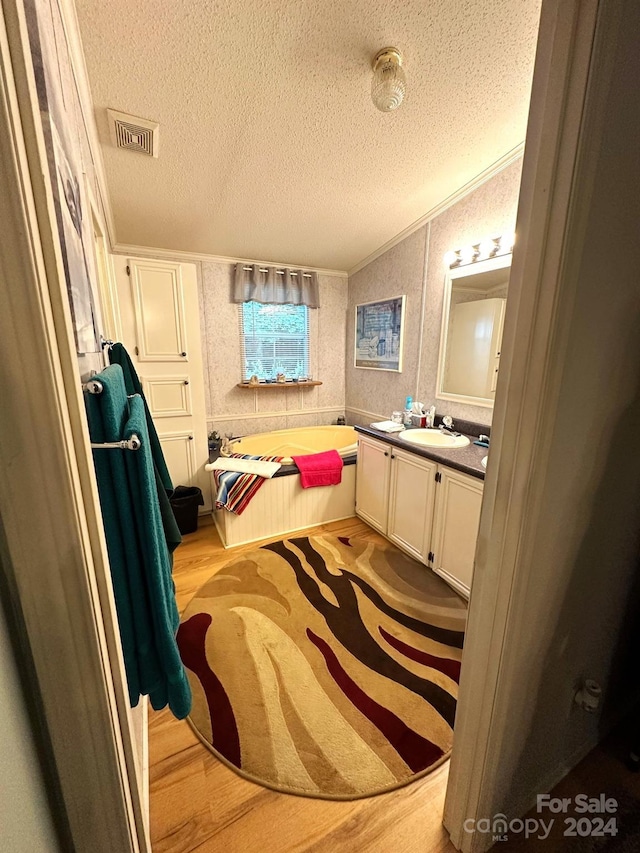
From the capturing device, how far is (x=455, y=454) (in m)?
2.03

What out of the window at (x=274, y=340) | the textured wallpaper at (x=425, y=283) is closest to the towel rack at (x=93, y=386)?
the textured wallpaper at (x=425, y=283)

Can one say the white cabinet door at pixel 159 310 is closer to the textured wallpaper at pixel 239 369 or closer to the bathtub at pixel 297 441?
the textured wallpaper at pixel 239 369

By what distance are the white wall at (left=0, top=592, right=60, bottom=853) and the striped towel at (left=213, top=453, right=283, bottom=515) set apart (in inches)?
73.5

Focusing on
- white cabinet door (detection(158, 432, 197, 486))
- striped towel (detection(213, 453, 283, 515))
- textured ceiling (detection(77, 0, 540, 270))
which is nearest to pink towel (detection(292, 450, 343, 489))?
striped towel (detection(213, 453, 283, 515))

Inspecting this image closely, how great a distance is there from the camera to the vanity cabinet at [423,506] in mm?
1899

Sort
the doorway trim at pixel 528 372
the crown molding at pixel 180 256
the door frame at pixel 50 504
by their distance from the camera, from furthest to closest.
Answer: the crown molding at pixel 180 256
the doorway trim at pixel 528 372
the door frame at pixel 50 504

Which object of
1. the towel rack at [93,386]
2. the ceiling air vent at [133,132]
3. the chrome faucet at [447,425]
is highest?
the ceiling air vent at [133,132]

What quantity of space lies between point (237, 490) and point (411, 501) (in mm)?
1240

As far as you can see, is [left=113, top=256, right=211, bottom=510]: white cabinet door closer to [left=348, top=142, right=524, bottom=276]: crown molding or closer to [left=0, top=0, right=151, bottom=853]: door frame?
[left=348, top=142, right=524, bottom=276]: crown molding

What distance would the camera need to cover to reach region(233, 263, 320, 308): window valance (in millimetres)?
3342

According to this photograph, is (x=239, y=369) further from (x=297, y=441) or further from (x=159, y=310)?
(x=159, y=310)

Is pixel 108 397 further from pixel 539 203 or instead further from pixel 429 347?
pixel 429 347

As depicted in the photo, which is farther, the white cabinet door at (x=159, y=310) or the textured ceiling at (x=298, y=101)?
the white cabinet door at (x=159, y=310)

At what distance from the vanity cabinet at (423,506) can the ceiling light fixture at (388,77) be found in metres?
1.77
